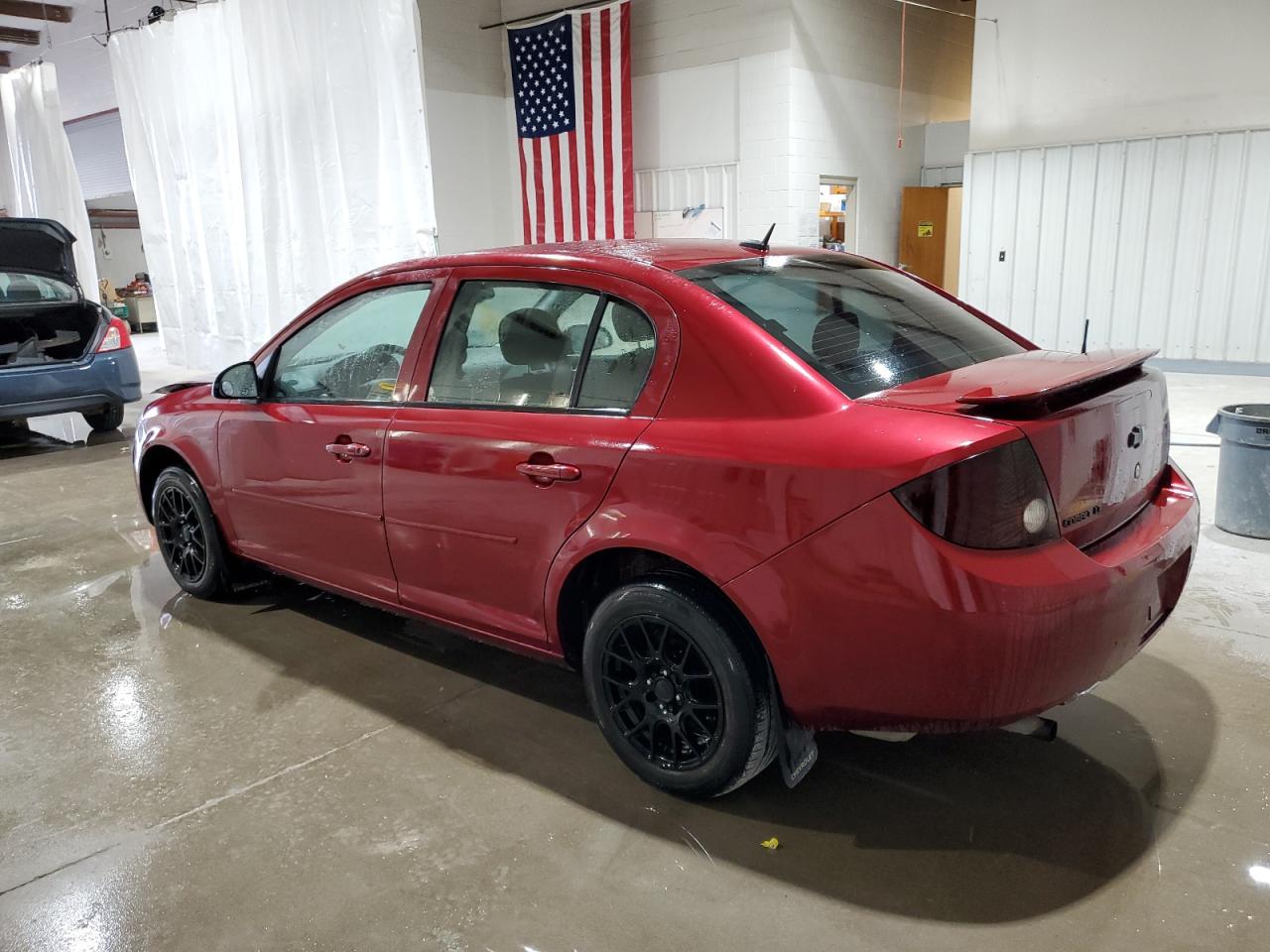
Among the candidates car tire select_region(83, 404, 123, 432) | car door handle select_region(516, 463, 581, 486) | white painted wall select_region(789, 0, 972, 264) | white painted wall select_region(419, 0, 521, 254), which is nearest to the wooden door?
white painted wall select_region(789, 0, 972, 264)


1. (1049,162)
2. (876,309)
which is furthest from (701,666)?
(1049,162)

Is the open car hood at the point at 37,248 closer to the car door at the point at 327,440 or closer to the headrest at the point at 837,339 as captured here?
the car door at the point at 327,440

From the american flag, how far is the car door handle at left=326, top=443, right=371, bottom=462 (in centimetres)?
677

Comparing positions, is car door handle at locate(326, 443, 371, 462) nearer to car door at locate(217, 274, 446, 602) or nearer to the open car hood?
car door at locate(217, 274, 446, 602)

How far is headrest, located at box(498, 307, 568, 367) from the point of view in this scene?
2.67 metres

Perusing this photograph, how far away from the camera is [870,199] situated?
10406mm

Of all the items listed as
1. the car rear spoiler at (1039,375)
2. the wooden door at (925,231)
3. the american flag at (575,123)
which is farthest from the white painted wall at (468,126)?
the car rear spoiler at (1039,375)

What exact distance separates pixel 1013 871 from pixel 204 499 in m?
3.25

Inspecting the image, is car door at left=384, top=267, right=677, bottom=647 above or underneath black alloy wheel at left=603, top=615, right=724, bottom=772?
above

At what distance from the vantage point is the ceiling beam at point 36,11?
1244cm

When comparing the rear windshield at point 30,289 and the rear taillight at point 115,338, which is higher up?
the rear windshield at point 30,289

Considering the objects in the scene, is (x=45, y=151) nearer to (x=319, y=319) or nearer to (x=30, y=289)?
(x=30, y=289)

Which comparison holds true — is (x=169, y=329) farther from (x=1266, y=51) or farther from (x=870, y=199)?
(x=1266, y=51)

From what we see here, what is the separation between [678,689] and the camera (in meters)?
2.39
